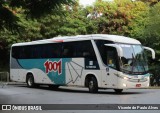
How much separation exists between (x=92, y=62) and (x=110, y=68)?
130cm

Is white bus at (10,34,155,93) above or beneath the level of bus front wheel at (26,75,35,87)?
above

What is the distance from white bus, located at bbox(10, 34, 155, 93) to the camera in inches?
859

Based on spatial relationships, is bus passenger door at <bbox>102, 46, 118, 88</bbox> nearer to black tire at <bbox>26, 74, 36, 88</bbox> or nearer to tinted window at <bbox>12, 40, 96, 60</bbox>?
tinted window at <bbox>12, 40, 96, 60</bbox>

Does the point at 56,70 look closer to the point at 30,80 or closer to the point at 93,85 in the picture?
the point at 30,80

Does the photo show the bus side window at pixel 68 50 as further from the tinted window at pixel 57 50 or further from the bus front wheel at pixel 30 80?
the bus front wheel at pixel 30 80

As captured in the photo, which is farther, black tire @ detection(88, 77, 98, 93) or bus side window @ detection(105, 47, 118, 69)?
black tire @ detection(88, 77, 98, 93)

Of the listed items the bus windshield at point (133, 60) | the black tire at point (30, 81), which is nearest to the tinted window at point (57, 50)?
the black tire at point (30, 81)

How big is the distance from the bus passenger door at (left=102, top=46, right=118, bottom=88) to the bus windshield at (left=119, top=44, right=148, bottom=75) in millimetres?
422

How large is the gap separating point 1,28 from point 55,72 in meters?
9.53

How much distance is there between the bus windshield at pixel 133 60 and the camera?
21.7 meters

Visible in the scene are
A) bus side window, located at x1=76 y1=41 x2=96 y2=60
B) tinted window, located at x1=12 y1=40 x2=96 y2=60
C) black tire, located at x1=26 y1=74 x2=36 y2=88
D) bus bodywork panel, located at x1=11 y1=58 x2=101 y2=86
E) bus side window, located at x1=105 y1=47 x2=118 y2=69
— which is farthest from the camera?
black tire, located at x1=26 y1=74 x2=36 y2=88

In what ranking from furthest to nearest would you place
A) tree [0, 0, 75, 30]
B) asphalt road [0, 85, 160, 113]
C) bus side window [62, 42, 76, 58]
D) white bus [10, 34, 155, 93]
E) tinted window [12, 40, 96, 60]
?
bus side window [62, 42, 76, 58] < tinted window [12, 40, 96, 60] < white bus [10, 34, 155, 93] < asphalt road [0, 85, 160, 113] < tree [0, 0, 75, 30]

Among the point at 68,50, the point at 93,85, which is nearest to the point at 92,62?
the point at 93,85

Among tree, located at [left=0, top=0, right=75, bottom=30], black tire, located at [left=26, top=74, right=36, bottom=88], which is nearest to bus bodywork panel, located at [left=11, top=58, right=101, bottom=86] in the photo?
black tire, located at [left=26, top=74, right=36, bottom=88]
